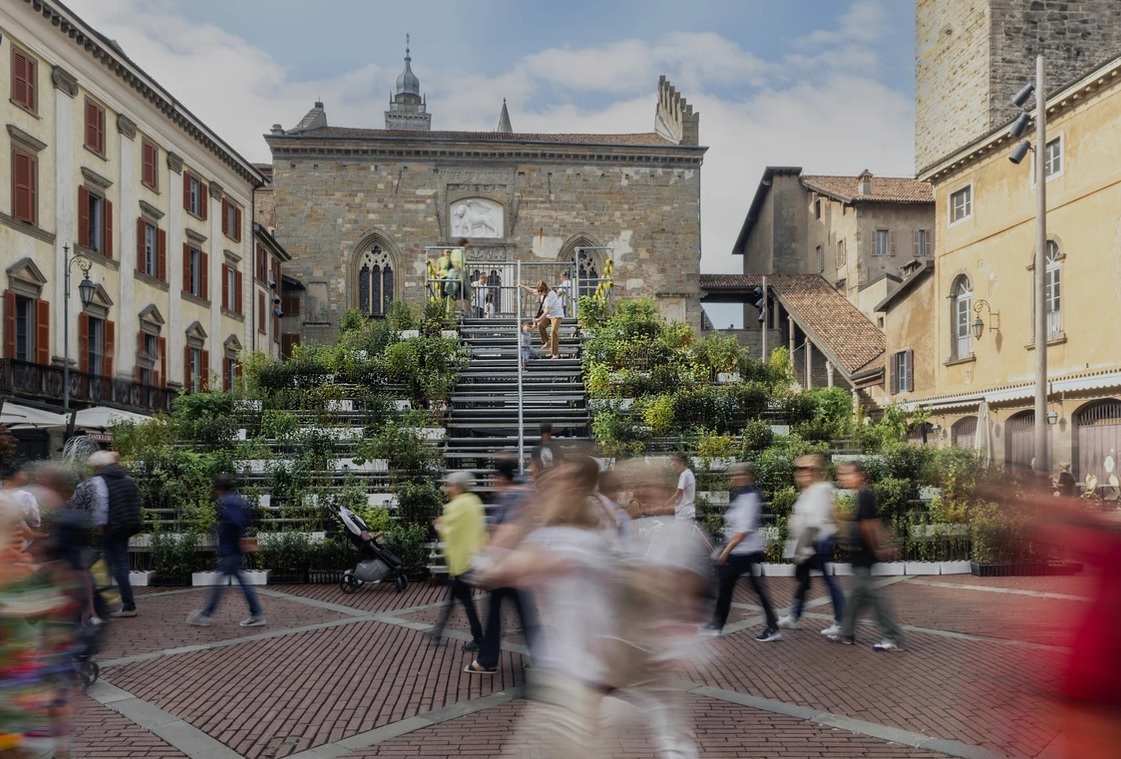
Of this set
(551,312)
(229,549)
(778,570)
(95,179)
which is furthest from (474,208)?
(229,549)

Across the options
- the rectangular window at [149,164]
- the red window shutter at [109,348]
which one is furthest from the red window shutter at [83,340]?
the rectangular window at [149,164]

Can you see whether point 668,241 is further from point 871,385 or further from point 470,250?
point 871,385

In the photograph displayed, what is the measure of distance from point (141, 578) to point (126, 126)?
22.1 metres

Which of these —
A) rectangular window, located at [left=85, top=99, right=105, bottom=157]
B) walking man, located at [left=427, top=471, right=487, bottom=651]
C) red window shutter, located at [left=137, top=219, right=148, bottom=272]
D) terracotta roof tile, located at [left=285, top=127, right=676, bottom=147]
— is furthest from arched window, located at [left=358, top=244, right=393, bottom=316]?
walking man, located at [left=427, top=471, right=487, bottom=651]

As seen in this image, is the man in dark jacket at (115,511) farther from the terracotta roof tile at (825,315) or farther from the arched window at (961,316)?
the terracotta roof tile at (825,315)

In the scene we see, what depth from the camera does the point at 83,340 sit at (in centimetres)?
2802

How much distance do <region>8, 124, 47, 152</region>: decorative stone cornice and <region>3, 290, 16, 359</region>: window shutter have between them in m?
4.11

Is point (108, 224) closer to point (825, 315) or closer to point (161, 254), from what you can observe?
point (161, 254)

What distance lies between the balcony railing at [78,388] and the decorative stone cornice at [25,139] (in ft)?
19.5

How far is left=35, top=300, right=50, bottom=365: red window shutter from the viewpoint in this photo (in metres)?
25.7

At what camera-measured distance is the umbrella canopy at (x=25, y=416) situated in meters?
18.3

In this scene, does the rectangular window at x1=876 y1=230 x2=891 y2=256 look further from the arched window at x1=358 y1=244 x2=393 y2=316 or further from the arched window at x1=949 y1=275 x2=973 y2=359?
the arched window at x1=358 y1=244 x2=393 y2=316

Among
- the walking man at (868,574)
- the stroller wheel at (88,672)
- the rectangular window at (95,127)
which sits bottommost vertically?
the stroller wheel at (88,672)

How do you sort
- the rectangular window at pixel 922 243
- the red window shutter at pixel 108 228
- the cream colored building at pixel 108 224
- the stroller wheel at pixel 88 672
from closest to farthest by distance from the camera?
the stroller wheel at pixel 88 672, the cream colored building at pixel 108 224, the red window shutter at pixel 108 228, the rectangular window at pixel 922 243
